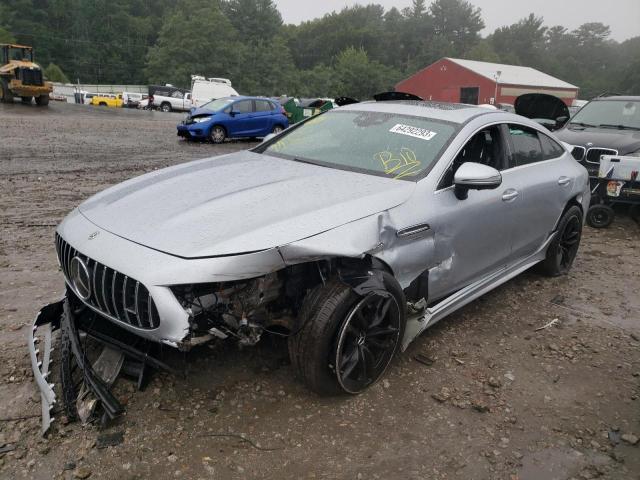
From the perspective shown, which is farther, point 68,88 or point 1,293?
point 68,88

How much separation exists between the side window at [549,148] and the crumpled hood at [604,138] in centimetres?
288

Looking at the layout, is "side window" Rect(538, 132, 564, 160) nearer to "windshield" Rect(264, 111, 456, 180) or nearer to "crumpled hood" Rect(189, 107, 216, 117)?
"windshield" Rect(264, 111, 456, 180)

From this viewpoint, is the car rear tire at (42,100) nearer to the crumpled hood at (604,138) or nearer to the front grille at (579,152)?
the crumpled hood at (604,138)

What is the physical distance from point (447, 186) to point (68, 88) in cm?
5487

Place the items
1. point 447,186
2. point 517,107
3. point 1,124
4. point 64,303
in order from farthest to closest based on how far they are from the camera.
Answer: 1. point 1,124
2. point 517,107
3. point 447,186
4. point 64,303

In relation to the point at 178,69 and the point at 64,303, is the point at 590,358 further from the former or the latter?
the point at 178,69

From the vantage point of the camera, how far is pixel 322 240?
2.55 m

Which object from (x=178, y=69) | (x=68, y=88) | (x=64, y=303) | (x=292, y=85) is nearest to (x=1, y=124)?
(x=64, y=303)

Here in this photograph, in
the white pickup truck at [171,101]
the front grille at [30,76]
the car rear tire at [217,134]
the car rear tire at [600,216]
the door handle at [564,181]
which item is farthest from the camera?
the white pickup truck at [171,101]

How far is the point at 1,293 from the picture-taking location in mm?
3924

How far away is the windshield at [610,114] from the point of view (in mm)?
7781

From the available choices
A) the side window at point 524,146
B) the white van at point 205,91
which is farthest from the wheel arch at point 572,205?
the white van at point 205,91

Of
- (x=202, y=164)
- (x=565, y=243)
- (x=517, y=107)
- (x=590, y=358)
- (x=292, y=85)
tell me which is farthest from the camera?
(x=292, y=85)

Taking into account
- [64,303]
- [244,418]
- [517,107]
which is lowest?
[244,418]
